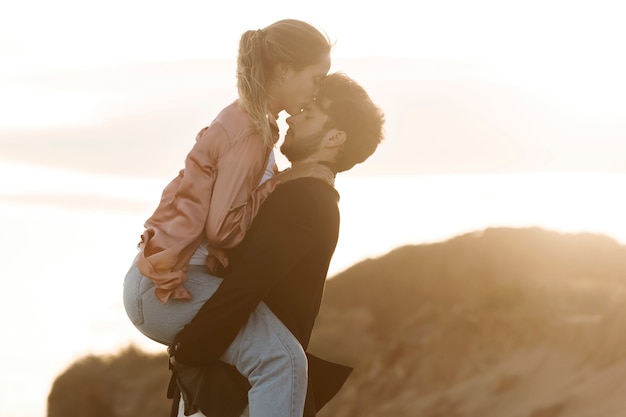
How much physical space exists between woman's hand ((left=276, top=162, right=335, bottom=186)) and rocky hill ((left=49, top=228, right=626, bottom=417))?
7574 millimetres

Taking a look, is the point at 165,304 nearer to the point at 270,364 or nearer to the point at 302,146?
the point at 270,364

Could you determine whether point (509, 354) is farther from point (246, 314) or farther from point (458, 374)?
point (246, 314)

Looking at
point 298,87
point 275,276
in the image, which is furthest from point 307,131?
point 275,276

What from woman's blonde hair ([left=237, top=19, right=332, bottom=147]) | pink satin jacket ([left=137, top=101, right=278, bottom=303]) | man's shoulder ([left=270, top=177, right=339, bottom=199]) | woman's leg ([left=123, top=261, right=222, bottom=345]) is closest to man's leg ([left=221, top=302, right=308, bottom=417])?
woman's leg ([left=123, top=261, right=222, bottom=345])

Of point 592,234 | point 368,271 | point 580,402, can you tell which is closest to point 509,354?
point 592,234

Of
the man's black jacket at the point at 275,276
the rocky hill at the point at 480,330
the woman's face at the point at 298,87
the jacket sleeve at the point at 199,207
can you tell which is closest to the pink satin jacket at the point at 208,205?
the jacket sleeve at the point at 199,207

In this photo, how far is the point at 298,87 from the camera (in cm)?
529

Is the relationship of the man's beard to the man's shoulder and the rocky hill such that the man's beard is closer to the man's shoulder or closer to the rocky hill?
the man's shoulder

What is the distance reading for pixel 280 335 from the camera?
Result: 4.90m

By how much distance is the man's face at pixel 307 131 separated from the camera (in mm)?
5320

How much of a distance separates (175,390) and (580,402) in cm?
901

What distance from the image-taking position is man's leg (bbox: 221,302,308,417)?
4.86m

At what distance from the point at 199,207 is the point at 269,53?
0.88m

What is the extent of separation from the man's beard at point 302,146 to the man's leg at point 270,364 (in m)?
0.86
